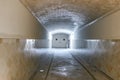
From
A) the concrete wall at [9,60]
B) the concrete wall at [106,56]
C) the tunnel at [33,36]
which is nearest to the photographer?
the concrete wall at [9,60]

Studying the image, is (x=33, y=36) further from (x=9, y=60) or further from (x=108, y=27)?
(x=9, y=60)

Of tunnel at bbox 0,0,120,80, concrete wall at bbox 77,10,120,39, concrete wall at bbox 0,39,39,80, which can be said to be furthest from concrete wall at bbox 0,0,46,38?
concrete wall at bbox 77,10,120,39

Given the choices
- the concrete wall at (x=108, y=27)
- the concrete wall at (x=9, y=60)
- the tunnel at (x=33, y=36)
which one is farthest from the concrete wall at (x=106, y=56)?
the concrete wall at (x=9, y=60)

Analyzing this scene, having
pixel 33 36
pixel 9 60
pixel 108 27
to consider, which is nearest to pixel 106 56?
pixel 108 27

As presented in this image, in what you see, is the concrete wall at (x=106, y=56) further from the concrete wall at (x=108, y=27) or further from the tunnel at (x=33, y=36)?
the concrete wall at (x=108, y=27)

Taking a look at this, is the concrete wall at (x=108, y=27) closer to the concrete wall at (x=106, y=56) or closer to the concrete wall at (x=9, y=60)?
the concrete wall at (x=106, y=56)

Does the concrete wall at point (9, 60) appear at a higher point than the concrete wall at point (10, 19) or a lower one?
lower

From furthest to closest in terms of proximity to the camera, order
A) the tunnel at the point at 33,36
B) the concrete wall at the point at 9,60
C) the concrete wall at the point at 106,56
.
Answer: the concrete wall at the point at 106,56, the tunnel at the point at 33,36, the concrete wall at the point at 9,60

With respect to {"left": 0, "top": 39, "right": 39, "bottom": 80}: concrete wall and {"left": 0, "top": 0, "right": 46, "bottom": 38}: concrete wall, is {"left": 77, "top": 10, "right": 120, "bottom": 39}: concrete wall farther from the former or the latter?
{"left": 0, "top": 39, "right": 39, "bottom": 80}: concrete wall

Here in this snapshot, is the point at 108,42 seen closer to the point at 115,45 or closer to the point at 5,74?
the point at 115,45

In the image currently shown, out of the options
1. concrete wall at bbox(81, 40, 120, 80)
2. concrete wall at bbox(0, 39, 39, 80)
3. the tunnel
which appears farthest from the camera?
concrete wall at bbox(81, 40, 120, 80)

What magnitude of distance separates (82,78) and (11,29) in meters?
3.05

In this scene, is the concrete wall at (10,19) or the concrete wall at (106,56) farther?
the concrete wall at (106,56)

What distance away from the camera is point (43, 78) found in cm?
584
